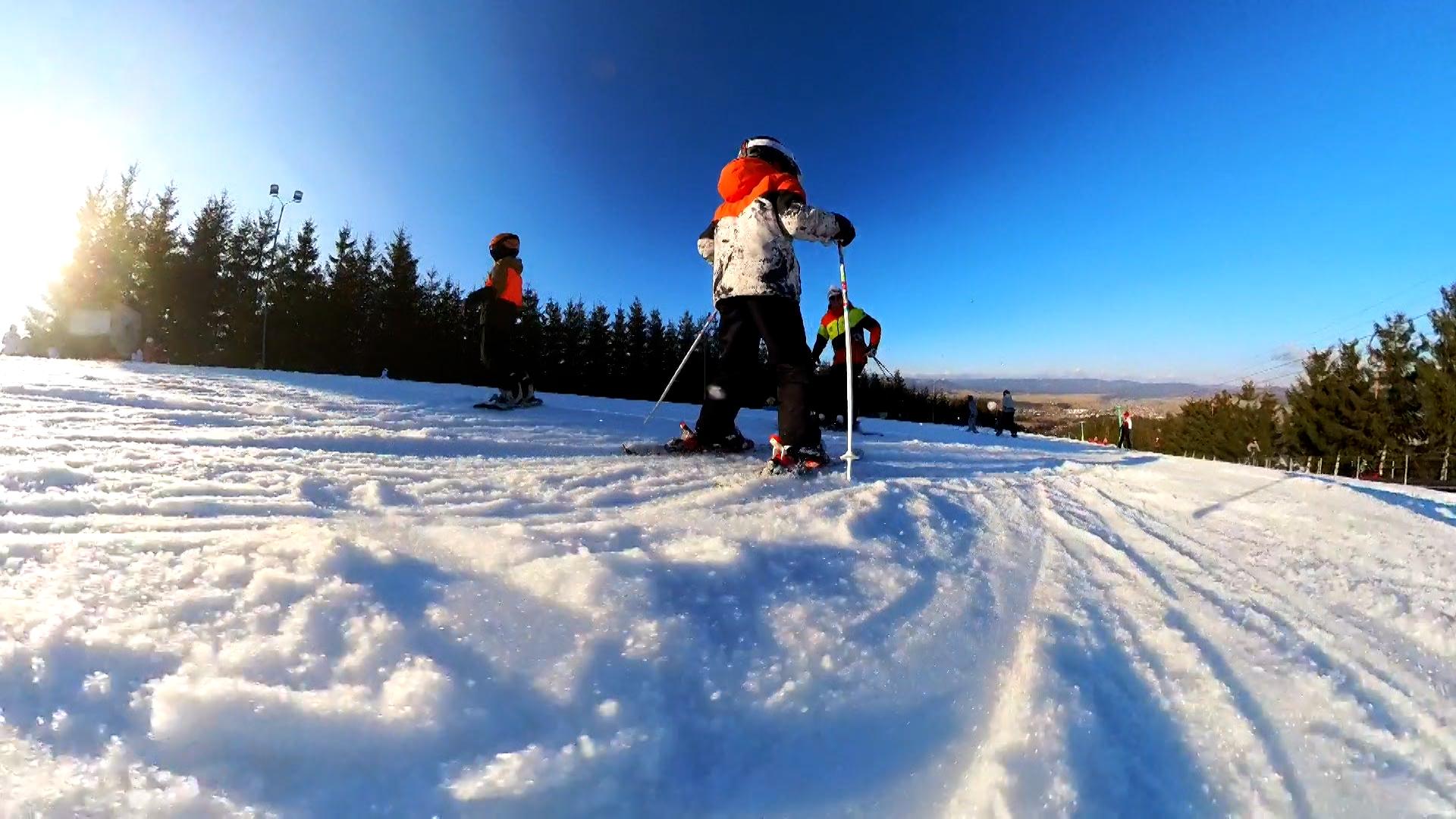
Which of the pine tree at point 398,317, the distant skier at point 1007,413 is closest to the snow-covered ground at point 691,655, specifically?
the distant skier at point 1007,413

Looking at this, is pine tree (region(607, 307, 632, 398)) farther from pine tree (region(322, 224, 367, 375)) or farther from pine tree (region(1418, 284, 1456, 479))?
pine tree (region(1418, 284, 1456, 479))

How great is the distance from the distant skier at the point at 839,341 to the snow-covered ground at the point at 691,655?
5.08 m

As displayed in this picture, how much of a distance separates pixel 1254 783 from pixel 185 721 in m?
1.61

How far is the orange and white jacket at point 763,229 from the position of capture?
2971 mm

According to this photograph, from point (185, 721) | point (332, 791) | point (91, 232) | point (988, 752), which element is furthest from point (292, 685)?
point (91, 232)

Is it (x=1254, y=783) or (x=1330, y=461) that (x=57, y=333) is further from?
(x=1330, y=461)

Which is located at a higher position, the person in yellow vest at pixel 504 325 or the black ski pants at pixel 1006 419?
the person in yellow vest at pixel 504 325

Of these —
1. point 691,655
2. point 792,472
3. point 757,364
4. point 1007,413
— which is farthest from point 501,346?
point 1007,413

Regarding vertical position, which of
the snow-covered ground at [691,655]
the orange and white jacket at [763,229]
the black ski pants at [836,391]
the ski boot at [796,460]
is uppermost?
the orange and white jacket at [763,229]

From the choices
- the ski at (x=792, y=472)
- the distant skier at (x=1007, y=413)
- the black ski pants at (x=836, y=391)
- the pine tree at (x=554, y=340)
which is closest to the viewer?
the ski at (x=792, y=472)

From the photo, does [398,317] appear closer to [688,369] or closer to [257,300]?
[257,300]

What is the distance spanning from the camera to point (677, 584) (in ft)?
4.08

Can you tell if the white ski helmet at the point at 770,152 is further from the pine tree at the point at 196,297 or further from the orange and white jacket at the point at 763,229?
the pine tree at the point at 196,297

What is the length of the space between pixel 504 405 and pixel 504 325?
94cm
